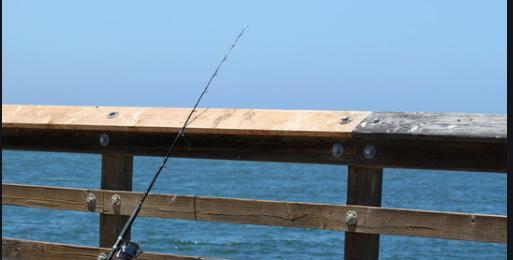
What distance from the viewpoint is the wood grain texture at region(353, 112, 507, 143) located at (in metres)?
3.47

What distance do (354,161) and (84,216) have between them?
16.6 metres

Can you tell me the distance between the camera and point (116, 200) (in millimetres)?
4234

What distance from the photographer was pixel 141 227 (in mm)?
17562

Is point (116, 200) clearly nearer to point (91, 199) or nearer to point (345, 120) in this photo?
point (91, 199)

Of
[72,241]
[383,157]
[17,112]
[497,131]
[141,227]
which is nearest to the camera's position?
[497,131]

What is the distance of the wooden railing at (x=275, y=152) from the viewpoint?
3.57m

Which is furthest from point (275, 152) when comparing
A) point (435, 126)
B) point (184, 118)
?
point (435, 126)

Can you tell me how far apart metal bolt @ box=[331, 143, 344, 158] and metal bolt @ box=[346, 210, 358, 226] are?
0.72 ft

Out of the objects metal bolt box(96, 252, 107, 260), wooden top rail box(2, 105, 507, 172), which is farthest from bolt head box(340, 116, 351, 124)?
metal bolt box(96, 252, 107, 260)

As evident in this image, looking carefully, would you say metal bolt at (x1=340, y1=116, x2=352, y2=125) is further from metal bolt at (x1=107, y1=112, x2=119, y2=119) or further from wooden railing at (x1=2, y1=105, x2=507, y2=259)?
metal bolt at (x1=107, y1=112, x2=119, y2=119)

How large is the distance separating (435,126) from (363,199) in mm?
374

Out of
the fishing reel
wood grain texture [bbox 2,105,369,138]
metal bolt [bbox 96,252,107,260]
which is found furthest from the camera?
metal bolt [bbox 96,252,107,260]

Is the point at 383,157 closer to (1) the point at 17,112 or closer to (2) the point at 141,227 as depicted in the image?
(1) the point at 17,112

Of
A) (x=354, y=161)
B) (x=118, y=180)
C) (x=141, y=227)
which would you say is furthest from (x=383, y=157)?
(x=141, y=227)
